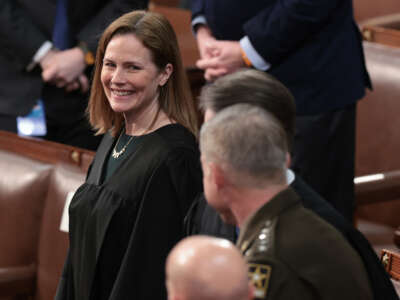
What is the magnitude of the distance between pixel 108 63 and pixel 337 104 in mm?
918

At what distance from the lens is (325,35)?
267 centimetres

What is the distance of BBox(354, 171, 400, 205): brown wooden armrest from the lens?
9.68ft

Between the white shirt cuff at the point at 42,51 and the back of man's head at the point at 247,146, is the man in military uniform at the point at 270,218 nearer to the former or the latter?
the back of man's head at the point at 247,146

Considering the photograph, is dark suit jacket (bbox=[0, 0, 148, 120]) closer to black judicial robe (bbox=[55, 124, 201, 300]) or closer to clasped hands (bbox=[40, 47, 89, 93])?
clasped hands (bbox=[40, 47, 89, 93])

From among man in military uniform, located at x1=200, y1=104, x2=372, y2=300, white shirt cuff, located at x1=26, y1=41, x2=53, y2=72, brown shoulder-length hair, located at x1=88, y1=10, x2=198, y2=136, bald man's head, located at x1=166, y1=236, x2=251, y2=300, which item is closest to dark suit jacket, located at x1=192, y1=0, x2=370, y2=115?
brown shoulder-length hair, located at x1=88, y1=10, x2=198, y2=136

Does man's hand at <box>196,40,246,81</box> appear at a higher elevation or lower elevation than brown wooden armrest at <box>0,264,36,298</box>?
higher

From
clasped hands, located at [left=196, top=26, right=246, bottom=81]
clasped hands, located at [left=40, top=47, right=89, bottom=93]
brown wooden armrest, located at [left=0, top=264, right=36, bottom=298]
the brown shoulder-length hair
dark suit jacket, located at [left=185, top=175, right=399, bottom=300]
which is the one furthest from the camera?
clasped hands, located at [left=40, top=47, right=89, bottom=93]

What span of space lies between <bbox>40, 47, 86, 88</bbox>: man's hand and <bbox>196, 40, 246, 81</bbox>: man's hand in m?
0.69

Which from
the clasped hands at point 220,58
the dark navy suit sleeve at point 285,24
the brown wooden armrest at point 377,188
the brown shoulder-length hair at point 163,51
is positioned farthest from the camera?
the brown wooden armrest at point 377,188

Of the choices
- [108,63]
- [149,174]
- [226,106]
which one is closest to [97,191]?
[149,174]

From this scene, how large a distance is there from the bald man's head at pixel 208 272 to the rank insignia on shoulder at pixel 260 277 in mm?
265

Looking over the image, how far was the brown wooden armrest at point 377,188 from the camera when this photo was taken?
2.95 metres

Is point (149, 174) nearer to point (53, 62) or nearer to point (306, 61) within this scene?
point (306, 61)

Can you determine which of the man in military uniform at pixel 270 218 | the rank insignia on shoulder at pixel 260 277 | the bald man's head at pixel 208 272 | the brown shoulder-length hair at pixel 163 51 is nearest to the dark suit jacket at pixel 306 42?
the brown shoulder-length hair at pixel 163 51
